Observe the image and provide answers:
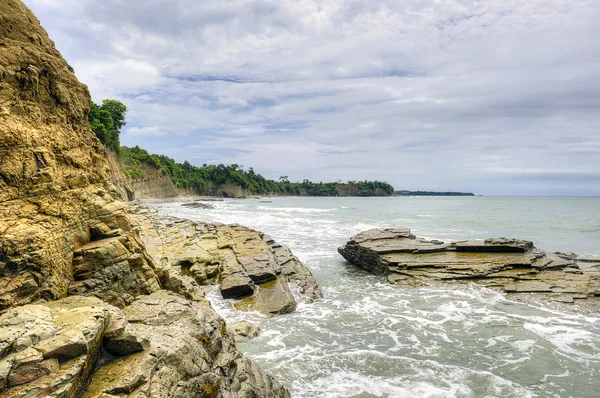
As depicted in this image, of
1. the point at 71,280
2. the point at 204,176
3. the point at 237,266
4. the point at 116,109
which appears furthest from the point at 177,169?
the point at 71,280

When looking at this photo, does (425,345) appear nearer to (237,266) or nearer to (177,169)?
(237,266)

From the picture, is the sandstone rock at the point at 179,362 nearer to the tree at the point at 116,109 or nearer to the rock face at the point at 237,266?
the rock face at the point at 237,266

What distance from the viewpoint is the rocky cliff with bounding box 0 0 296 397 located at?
3795 mm

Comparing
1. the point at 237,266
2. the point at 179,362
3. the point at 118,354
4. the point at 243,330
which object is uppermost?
the point at 118,354

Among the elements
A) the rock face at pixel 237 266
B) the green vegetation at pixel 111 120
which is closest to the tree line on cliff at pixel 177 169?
the green vegetation at pixel 111 120

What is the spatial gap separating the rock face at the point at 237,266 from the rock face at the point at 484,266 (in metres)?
4.19

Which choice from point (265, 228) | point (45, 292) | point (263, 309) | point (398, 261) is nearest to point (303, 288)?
point (263, 309)

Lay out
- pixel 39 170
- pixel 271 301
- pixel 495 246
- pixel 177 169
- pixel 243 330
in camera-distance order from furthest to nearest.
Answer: pixel 177 169 < pixel 495 246 < pixel 271 301 < pixel 243 330 < pixel 39 170

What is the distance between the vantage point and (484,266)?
1524 centimetres

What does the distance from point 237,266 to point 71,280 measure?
315 inches

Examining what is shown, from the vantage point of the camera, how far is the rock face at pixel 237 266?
11438 millimetres

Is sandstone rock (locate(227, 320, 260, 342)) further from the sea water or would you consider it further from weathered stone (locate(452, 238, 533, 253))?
weathered stone (locate(452, 238, 533, 253))

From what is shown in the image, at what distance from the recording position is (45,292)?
5.16 m

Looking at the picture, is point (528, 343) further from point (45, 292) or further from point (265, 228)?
point (265, 228)
